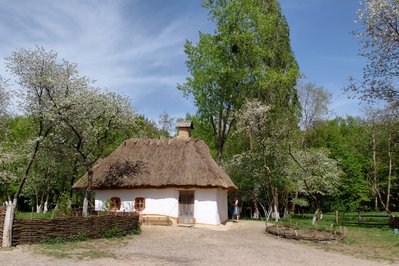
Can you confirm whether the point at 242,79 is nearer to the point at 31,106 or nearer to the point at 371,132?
the point at 371,132

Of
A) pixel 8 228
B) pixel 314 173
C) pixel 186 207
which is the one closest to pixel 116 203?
pixel 186 207

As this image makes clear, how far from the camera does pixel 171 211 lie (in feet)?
81.0

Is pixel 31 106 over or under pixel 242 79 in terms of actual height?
under

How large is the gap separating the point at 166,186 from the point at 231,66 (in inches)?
482

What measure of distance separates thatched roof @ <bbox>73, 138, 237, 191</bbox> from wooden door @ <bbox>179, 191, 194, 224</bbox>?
0.93 metres

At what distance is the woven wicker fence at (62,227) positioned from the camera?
15.0 metres

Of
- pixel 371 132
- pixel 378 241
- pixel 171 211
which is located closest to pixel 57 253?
pixel 171 211

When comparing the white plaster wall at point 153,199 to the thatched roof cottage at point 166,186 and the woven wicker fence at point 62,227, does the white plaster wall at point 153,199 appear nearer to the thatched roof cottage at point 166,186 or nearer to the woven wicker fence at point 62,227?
the thatched roof cottage at point 166,186

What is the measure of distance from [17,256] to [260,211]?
29.5 m

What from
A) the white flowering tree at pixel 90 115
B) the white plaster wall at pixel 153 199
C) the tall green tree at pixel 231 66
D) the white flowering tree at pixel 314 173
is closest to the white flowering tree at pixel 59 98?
the white flowering tree at pixel 90 115

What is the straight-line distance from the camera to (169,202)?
81.4ft

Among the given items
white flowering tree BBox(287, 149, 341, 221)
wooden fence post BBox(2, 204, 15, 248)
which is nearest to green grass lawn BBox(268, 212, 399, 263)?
white flowering tree BBox(287, 149, 341, 221)

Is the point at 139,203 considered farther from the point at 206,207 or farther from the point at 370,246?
the point at 370,246

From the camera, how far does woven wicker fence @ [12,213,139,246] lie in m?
15.0
